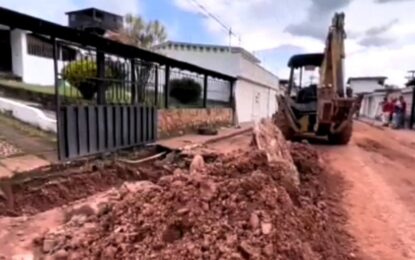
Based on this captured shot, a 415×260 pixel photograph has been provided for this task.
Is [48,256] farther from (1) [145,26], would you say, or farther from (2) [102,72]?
(1) [145,26]

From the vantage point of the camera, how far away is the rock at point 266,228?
4371mm

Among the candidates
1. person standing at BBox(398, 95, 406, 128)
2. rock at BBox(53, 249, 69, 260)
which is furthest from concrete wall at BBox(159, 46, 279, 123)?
rock at BBox(53, 249, 69, 260)

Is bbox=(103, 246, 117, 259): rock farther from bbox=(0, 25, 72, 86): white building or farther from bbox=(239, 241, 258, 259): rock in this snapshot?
bbox=(0, 25, 72, 86): white building

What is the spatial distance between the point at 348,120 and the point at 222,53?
12184 mm

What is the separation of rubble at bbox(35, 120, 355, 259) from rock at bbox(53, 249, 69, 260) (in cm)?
1

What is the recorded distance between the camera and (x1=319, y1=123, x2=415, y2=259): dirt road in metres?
5.38

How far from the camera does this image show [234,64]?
2394 centimetres

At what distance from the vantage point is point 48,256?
14.5 ft

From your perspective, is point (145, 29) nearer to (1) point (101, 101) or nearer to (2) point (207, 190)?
(1) point (101, 101)

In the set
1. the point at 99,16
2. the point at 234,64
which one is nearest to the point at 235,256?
the point at 234,64

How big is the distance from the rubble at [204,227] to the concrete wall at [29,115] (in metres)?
4.94

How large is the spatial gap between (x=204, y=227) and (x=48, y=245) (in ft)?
5.44

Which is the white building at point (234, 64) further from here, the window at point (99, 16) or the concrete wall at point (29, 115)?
the concrete wall at point (29, 115)

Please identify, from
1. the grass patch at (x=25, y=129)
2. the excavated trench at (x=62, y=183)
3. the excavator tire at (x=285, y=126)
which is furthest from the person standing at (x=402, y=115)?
the grass patch at (x=25, y=129)
